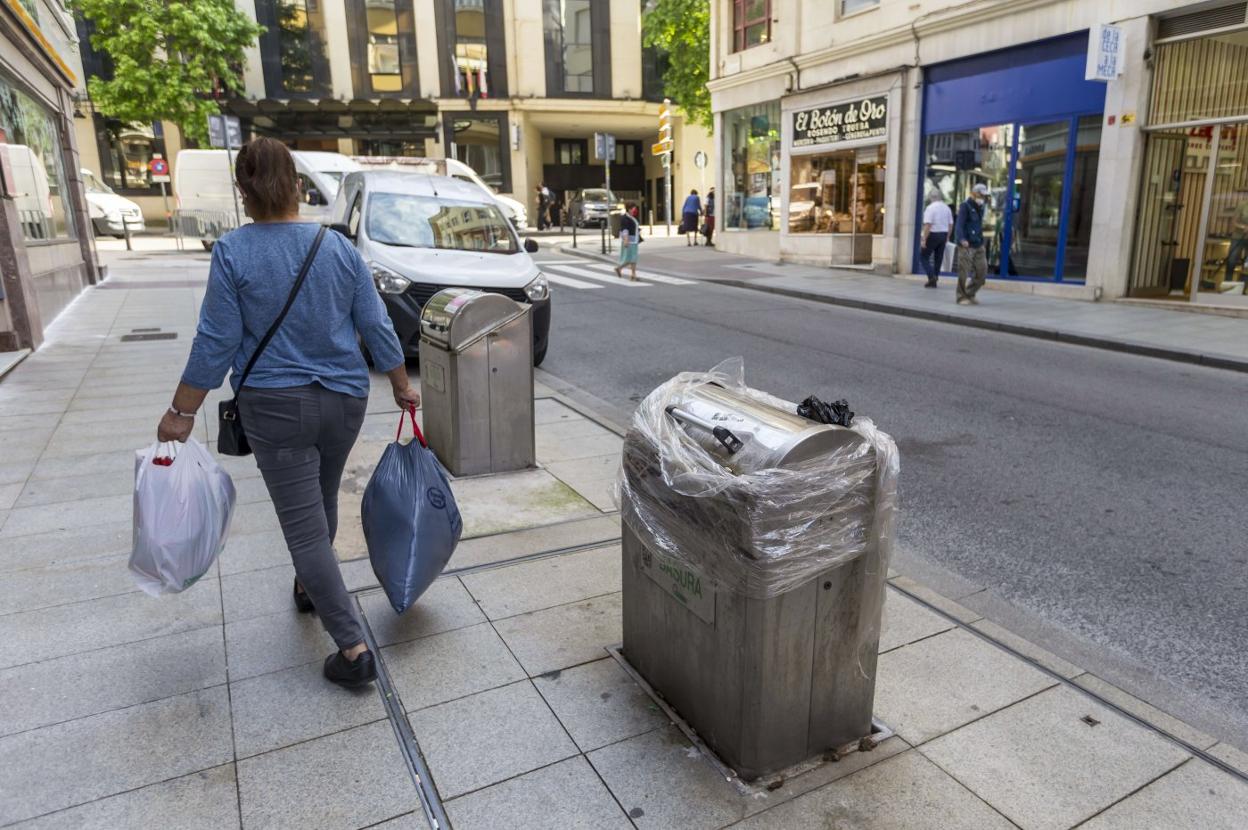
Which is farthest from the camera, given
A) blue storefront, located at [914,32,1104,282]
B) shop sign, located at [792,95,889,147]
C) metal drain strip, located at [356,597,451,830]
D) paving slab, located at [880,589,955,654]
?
shop sign, located at [792,95,889,147]

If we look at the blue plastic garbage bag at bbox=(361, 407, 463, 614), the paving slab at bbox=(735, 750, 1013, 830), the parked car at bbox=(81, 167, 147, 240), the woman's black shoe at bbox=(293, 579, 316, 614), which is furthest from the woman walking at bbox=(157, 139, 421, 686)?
the parked car at bbox=(81, 167, 147, 240)

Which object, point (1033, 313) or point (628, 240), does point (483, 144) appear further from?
point (1033, 313)

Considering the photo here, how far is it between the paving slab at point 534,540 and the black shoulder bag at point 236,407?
1367mm

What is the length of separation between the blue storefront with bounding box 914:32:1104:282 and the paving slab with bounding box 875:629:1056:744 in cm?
1325

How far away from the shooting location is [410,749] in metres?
2.71

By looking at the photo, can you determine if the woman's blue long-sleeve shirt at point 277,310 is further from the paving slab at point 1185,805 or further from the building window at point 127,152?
the building window at point 127,152

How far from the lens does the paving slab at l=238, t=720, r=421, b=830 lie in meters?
2.41

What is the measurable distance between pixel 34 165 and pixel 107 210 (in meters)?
19.4

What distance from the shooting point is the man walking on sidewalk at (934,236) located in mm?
16078

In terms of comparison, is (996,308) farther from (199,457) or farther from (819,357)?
(199,457)

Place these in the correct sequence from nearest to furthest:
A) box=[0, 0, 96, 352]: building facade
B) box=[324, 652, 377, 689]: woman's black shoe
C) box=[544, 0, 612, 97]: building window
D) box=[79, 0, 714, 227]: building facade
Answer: box=[324, 652, 377, 689]: woman's black shoe < box=[0, 0, 96, 352]: building facade < box=[79, 0, 714, 227]: building facade < box=[544, 0, 612, 97]: building window

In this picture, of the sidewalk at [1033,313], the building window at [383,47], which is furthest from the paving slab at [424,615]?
the building window at [383,47]

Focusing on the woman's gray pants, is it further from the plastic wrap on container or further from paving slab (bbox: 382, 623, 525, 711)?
the plastic wrap on container

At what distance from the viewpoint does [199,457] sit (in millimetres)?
2988
